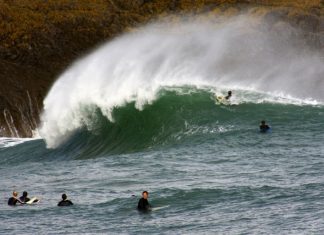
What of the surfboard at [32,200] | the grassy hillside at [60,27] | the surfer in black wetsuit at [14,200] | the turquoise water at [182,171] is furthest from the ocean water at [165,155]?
the grassy hillside at [60,27]

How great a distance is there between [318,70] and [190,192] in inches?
1689

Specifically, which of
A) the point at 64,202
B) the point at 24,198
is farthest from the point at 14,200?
the point at 64,202

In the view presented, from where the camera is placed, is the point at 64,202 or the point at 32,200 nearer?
the point at 64,202

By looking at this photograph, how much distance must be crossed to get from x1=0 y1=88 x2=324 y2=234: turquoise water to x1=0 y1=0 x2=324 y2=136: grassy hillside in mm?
16342

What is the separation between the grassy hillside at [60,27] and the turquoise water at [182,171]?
16342mm

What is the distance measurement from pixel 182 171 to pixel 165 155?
121 inches

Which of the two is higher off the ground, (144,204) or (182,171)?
(182,171)

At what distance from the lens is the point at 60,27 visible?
231 feet

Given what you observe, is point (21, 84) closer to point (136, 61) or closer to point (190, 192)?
point (136, 61)

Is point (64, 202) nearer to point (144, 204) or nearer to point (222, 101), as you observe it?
point (144, 204)

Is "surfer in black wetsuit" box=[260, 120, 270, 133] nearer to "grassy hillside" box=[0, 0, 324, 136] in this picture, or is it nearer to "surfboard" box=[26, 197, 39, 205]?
"surfboard" box=[26, 197, 39, 205]

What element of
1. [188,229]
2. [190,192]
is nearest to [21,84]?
[190,192]

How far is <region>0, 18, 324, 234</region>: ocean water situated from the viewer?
20.8 m

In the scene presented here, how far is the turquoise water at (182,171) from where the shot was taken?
20422mm
